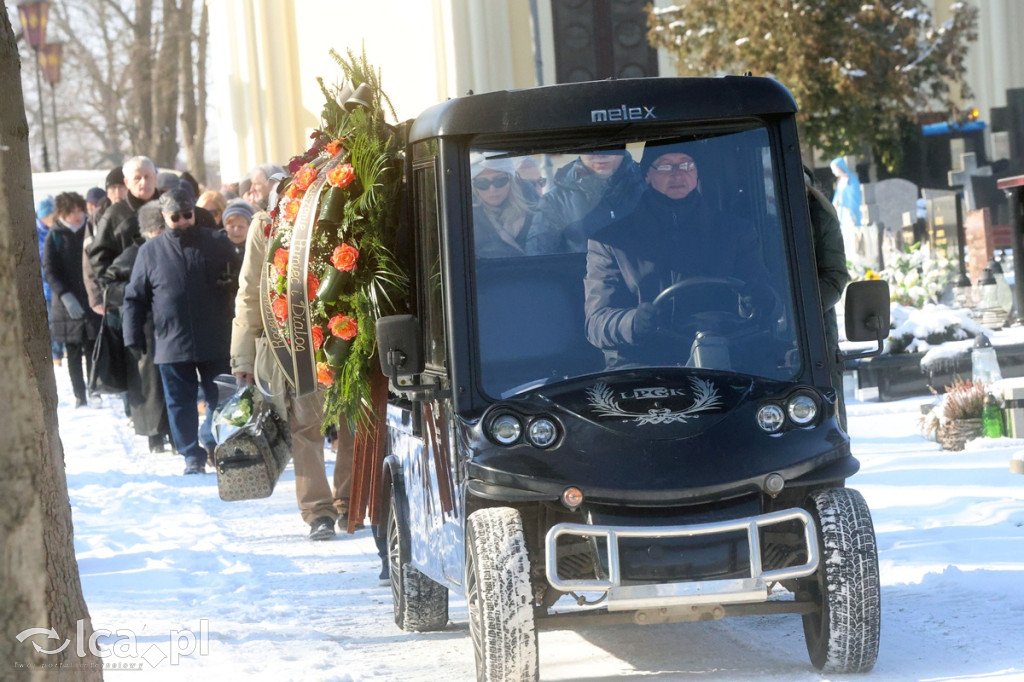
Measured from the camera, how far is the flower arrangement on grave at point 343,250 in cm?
711

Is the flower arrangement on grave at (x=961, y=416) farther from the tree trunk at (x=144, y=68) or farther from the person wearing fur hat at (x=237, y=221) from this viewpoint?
the tree trunk at (x=144, y=68)

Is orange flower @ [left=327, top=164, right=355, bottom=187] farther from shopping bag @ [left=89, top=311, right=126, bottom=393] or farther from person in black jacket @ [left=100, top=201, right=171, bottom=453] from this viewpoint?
shopping bag @ [left=89, top=311, right=126, bottom=393]

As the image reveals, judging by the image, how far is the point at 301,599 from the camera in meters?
8.09

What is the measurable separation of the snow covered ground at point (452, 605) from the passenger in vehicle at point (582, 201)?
1506 mm

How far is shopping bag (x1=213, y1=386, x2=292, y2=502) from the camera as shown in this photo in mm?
10141

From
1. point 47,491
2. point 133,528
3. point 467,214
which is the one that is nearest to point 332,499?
point 133,528

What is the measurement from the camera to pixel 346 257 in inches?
283

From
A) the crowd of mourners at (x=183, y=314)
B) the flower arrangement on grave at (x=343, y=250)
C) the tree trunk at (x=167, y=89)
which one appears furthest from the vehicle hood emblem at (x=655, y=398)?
the tree trunk at (x=167, y=89)

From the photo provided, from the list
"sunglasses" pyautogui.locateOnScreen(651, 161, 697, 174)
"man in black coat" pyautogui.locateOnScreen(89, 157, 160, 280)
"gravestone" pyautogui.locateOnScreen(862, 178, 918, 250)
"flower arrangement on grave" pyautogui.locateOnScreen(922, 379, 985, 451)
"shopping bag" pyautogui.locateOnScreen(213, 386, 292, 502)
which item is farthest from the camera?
"gravestone" pyautogui.locateOnScreen(862, 178, 918, 250)

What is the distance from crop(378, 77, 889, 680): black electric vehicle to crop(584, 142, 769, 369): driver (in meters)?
0.01

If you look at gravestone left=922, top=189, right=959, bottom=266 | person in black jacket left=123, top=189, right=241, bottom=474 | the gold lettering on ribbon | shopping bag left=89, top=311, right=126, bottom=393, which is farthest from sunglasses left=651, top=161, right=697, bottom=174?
gravestone left=922, top=189, right=959, bottom=266

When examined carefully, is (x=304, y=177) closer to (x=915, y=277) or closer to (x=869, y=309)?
(x=869, y=309)

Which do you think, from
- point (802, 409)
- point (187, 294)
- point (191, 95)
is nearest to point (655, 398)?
point (802, 409)

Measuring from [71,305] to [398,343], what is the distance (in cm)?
1196
